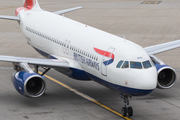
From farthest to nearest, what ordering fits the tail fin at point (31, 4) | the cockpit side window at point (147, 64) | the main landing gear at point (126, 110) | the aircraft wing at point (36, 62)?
the tail fin at point (31, 4) < the aircraft wing at point (36, 62) < the main landing gear at point (126, 110) < the cockpit side window at point (147, 64)

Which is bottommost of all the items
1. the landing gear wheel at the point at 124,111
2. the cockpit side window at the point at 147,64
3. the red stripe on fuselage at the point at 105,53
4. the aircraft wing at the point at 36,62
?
the landing gear wheel at the point at 124,111

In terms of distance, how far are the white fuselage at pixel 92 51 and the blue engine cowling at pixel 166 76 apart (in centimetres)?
361

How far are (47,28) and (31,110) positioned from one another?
324 inches

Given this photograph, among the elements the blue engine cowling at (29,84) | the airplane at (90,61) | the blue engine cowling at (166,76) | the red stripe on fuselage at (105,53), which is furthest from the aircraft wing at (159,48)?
the blue engine cowling at (29,84)

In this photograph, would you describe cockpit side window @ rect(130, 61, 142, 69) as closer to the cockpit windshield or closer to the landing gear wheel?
the cockpit windshield

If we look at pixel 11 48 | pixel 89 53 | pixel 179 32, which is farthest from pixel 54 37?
pixel 179 32

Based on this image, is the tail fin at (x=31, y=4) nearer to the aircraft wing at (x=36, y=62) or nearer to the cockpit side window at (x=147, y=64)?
the aircraft wing at (x=36, y=62)

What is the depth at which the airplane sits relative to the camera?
1767 centimetres

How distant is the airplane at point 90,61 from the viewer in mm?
17672

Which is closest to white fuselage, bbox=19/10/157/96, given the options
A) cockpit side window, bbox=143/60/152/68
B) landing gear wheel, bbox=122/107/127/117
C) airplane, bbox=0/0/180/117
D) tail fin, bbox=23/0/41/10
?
airplane, bbox=0/0/180/117

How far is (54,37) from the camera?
2495 centimetres

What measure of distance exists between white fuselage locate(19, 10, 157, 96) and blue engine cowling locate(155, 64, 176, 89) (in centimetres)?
361

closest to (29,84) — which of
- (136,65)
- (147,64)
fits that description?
(136,65)

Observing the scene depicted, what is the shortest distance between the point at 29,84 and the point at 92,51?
413cm
